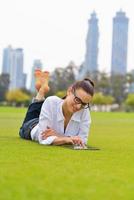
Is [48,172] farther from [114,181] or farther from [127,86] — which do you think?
[127,86]

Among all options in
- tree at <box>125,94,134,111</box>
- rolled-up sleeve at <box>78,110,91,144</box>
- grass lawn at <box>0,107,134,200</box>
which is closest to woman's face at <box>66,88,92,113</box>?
rolled-up sleeve at <box>78,110,91,144</box>

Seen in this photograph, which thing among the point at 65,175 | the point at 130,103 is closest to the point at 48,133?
the point at 65,175

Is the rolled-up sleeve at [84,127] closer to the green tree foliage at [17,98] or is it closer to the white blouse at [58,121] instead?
the white blouse at [58,121]

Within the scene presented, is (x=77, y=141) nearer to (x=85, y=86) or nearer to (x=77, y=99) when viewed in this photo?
(x=77, y=99)

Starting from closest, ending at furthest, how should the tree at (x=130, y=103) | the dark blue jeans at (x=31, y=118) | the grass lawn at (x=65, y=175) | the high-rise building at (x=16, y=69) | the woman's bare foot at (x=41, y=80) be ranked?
the grass lawn at (x=65, y=175), the dark blue jeans at (x=31, y=118), the woman's bare foot at (x=41, y=80), the tree at (x=130, y=103), the high-rise building at (x=16, y=69)

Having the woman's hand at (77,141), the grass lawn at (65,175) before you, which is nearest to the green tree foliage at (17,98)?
the woman's hand at (77,141)

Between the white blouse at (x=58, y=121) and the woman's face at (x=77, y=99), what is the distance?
0.44 feet

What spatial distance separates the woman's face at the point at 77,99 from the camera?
19.6 ft

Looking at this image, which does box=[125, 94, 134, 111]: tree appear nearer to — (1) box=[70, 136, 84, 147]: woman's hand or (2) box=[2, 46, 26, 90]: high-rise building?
(1) box=[70, 136, 84, 147]: woman's hand

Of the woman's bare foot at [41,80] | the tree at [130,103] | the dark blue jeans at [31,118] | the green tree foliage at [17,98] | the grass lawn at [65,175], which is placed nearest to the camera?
the grass lawn at [65,175]

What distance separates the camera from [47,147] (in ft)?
19.5

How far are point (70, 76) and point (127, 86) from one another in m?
10.8

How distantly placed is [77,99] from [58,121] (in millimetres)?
460

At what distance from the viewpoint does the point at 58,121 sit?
6.39 metres
